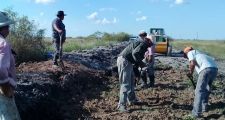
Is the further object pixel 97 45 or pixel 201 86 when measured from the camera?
pixel 97 45

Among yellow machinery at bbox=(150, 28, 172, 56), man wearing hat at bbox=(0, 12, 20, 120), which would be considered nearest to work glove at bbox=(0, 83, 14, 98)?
man wearing hat at bbox=(0, 12, 20, 120)

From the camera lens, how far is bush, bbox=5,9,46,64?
20.7 m

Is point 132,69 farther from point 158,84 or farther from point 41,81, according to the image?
point 158,84

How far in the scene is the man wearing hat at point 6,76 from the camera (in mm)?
6102

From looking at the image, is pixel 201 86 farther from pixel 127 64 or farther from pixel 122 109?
pixel 122 109

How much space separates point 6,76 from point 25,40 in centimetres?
1519

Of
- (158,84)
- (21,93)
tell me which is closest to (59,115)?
(21,93)

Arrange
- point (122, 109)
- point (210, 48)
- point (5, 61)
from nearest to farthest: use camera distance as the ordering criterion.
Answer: point (5, 61), point (122, 109), point (210, 48)

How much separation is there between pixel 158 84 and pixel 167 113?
527 centimetres

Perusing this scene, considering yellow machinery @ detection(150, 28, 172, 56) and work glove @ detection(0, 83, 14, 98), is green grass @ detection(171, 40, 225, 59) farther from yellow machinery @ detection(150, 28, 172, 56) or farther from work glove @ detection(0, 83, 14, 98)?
work glove @ detection(0, 83, 14, 98)

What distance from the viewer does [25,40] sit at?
69.3 ft

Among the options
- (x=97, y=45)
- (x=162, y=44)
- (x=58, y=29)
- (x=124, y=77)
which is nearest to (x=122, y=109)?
(x=124, y=77)

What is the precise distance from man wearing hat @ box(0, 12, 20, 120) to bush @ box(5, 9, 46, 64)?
14224mm

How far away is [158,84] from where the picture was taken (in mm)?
17109
